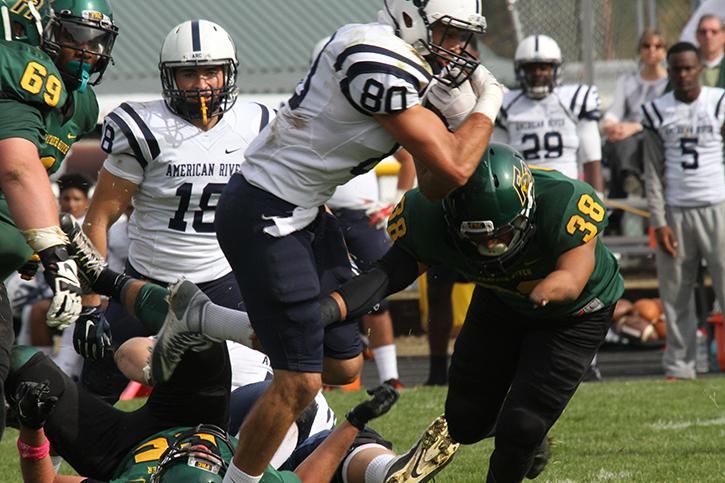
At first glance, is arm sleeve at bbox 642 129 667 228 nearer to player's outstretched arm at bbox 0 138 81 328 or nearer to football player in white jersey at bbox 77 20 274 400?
football player in white jersey at bbox 77 20 274 400

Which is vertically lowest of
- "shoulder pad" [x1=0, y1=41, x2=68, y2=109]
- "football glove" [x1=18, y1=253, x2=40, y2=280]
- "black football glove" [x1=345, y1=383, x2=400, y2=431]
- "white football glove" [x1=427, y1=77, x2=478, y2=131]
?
"black football glove" [x1=345, y1=383, x2=400, y2=431]

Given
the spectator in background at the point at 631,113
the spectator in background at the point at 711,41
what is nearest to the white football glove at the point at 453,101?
the spectator in background at the point at 711,41

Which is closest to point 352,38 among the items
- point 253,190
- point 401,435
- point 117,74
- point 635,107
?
point 253,190

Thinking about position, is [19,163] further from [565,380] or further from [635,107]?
[635,107]

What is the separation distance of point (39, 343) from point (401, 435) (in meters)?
3.76

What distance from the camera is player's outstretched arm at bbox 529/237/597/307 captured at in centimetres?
389

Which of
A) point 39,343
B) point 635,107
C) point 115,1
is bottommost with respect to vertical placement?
point 39,343

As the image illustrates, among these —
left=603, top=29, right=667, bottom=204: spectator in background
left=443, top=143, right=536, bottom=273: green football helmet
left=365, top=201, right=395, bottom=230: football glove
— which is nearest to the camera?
left=443, top=143, right=536, bottom=273: green football helmet

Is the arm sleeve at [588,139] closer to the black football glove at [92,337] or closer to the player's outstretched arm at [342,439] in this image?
the player's outstretched arm at [342,439]

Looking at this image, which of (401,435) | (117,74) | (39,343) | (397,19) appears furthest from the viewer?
(117,74)

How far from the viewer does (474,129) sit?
3812mm

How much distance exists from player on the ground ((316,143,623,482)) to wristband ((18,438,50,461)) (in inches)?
39.4

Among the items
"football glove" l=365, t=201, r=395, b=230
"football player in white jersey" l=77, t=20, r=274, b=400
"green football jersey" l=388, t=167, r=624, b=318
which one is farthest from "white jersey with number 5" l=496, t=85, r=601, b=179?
"green football jersey" l=388, t=167, r=624, b=318

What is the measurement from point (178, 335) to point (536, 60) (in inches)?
176
